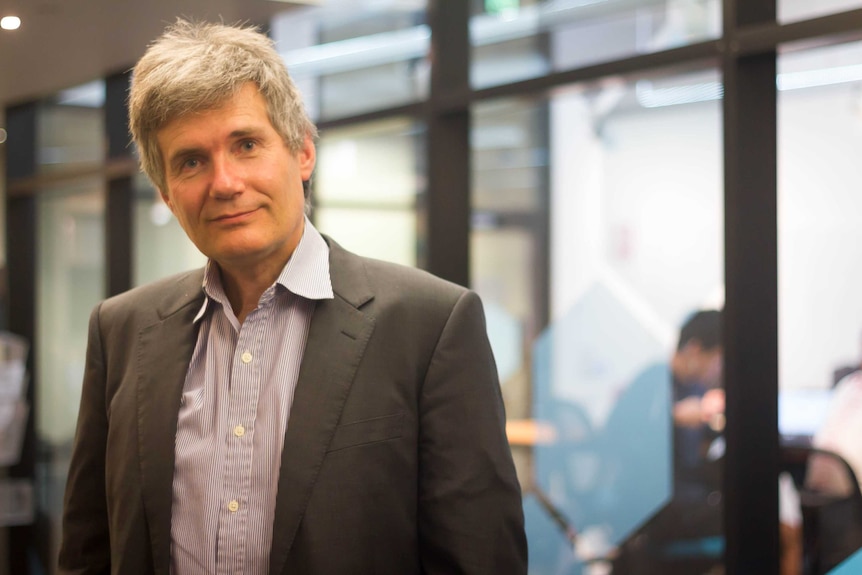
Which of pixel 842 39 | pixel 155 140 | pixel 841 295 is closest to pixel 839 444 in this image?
pixel 841 295

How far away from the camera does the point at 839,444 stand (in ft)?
10.9

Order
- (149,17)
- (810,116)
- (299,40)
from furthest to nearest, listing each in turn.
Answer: (299,40) < (810,116) < (149,17)

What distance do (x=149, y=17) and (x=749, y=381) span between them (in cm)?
251

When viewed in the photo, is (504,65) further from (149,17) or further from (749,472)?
(749,472)

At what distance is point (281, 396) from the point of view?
1582 mm

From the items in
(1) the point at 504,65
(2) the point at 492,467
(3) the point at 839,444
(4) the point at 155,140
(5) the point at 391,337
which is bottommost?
(3) the point at 839,444

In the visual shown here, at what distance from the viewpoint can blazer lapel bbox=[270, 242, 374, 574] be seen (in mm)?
1512

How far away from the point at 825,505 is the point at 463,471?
211 cm

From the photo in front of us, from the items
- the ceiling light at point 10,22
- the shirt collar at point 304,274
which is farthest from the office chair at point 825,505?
the ceiling light at point 10,22

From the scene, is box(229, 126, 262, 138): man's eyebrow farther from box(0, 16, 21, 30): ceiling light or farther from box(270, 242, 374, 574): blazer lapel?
box(0, 16, 21, 30): ceiling light

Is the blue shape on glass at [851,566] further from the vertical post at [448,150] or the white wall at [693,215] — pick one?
the vertical post at [448,150]

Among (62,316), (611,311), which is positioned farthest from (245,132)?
(62,316)

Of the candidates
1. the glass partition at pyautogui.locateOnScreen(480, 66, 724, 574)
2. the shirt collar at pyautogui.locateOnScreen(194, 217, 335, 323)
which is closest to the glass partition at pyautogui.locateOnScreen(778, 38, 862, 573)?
the glass partition at pyautogui.locateOnScreen(480, 66, 724, 574)

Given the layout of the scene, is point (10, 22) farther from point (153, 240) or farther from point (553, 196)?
point (553, 196)
